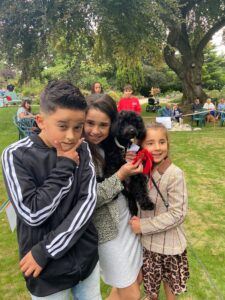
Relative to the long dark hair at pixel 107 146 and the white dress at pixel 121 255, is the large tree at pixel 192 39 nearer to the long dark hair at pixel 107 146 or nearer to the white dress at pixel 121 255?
the long dark hair at pixel 107 146

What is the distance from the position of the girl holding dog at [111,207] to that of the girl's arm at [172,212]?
0.12 meters

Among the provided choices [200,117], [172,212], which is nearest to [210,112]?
[200,117]

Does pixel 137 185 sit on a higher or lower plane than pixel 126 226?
higher

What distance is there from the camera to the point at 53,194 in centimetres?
113

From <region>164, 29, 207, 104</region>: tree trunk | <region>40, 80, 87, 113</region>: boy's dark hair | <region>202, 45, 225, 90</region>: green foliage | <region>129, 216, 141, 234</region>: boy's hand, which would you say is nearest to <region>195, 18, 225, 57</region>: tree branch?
<region>164, 29, 207, 104</region>: tree trunk

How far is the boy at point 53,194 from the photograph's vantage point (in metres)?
1.15

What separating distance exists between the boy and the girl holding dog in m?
0.26

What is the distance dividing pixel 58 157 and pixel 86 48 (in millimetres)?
11121

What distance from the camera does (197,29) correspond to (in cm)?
1548

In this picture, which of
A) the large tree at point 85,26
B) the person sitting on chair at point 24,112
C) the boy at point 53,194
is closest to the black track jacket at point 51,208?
the boy at point 53,194

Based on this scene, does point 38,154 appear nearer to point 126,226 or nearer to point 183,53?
point 126,226

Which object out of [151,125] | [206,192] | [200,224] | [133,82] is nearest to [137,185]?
[151,125]

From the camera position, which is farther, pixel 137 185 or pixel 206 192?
pixel 206 192

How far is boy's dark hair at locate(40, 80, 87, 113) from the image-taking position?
1229mm
